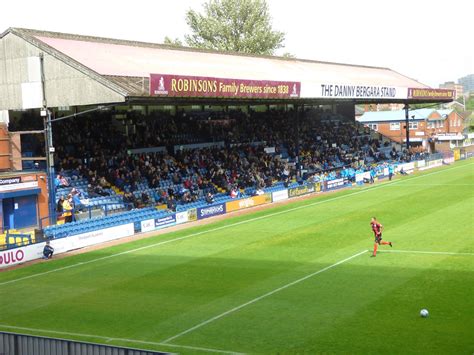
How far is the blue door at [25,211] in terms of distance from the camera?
33.0 metres

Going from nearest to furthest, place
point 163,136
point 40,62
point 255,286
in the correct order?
1. point 255,286
2. point 40,62
3. point 163,136

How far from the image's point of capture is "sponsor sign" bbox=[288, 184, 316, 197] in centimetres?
4814

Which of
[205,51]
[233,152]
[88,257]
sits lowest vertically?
[88,257]

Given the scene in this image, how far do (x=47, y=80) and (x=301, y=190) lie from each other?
22.0m

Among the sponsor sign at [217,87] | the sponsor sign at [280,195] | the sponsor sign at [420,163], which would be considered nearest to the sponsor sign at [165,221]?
the sponsor sign at [217,87]

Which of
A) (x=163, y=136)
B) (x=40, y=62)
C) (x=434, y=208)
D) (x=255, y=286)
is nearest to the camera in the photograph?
(x=255, y=286)

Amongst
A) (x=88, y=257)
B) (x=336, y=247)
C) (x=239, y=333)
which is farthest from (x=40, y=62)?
(x=239, y=333)

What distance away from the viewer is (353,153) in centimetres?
6550

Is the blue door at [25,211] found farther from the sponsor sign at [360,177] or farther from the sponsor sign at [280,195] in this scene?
the sponsor sign at [360,177]

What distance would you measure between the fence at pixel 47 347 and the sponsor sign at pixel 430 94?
2170 inches

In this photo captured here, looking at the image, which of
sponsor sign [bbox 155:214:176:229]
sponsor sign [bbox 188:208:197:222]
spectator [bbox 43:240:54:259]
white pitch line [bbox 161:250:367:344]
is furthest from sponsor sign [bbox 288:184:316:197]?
spectator [bbox 43:240:54:259]

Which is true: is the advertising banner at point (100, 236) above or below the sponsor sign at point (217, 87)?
below

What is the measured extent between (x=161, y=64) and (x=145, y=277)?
70.9 feet

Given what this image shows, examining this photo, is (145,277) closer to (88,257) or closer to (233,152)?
(88,257)
